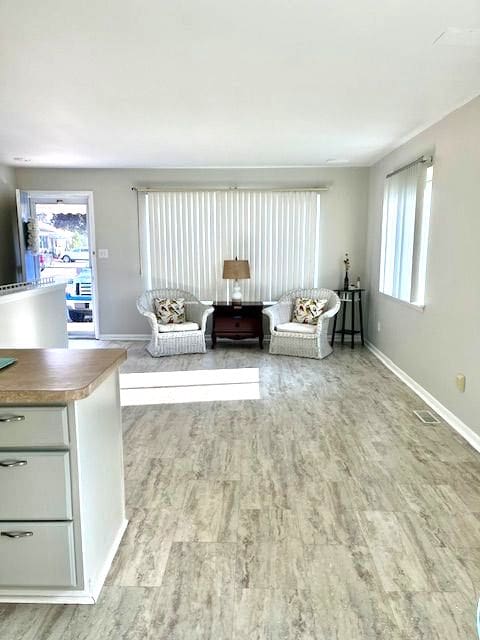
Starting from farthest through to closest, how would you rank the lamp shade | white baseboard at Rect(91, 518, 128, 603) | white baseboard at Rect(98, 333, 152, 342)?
white baseboard at Rect(98, 333, 152, 342)
the lamp shade
white baseboard at Rect(91, 518, 128, 603)

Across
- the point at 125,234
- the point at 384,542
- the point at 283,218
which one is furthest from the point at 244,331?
the point at 384,542

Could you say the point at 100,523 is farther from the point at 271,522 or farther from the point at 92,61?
the point at 92,61

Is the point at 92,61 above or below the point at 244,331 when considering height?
above

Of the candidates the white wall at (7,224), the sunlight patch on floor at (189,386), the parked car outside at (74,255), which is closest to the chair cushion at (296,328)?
the sunlight patch on floor at (189,386)

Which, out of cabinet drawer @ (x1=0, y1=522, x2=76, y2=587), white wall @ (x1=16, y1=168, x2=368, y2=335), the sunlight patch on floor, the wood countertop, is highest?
white wall @ (x1=16, y1=168, x2=368, y2=335)

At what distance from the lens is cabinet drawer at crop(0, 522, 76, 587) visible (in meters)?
1.68

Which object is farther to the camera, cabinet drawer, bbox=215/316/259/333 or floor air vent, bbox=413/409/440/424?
cabinet drawer, bbox=215/316/259/333

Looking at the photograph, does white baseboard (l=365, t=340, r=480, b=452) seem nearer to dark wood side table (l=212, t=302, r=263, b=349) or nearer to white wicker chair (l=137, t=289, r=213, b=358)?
dark wood side table (l=212, t=302, r=263, b=349)

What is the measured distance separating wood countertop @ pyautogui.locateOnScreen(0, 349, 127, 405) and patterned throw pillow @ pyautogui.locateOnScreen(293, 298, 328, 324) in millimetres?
4106

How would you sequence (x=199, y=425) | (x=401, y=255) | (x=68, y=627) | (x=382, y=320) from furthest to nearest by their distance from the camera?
(x=382, y=320) → (x=401, y=255) → (x=199, y=425) → (x=68, y=627)

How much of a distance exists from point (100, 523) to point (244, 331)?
14.6ft

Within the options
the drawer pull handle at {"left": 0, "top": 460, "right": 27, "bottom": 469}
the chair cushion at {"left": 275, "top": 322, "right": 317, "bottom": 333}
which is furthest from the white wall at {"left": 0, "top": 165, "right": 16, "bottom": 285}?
the drawer pull handle at {"left": 0, "top": 460, "right": 27, "bottom": 469}

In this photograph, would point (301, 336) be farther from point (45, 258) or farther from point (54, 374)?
point (54, 374)

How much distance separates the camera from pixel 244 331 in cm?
623
